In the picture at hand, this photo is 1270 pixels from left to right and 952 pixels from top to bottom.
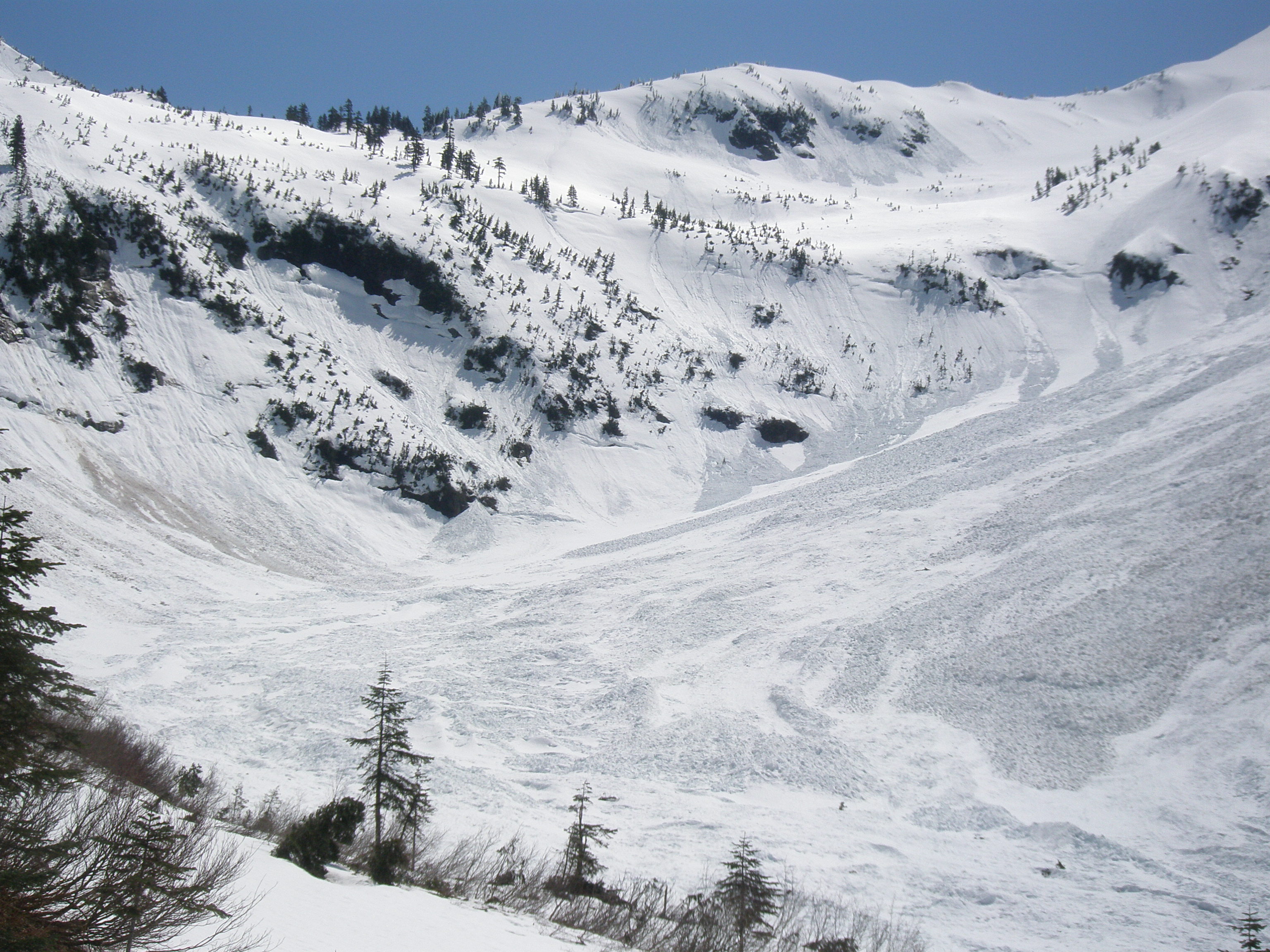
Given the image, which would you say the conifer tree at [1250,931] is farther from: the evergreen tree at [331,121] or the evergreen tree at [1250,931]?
the evergreen tree at [331,121]

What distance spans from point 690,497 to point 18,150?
212 ft

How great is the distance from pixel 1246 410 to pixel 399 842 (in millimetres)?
55677

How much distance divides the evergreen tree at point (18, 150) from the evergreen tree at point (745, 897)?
253 feet

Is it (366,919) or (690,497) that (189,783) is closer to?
(366,919)

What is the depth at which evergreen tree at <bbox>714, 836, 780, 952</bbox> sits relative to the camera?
14.8m

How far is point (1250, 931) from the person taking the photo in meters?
15.1

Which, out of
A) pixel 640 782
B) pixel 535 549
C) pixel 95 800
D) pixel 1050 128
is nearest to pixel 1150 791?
pixel 640 782

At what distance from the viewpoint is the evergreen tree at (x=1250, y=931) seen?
12.5 m

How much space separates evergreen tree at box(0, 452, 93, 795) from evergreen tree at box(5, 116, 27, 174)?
241ft

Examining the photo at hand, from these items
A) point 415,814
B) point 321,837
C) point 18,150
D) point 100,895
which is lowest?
point 321,837

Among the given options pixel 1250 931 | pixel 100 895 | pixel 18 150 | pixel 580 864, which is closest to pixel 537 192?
pixel 18 150

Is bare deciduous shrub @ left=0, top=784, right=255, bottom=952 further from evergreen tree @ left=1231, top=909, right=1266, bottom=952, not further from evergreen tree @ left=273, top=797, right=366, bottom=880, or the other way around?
evergreen tree @ left=1231, top=909, right=1266, bottom=952

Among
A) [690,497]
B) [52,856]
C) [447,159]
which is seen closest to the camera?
[52,856]

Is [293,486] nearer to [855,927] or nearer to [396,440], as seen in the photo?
[396,440]
